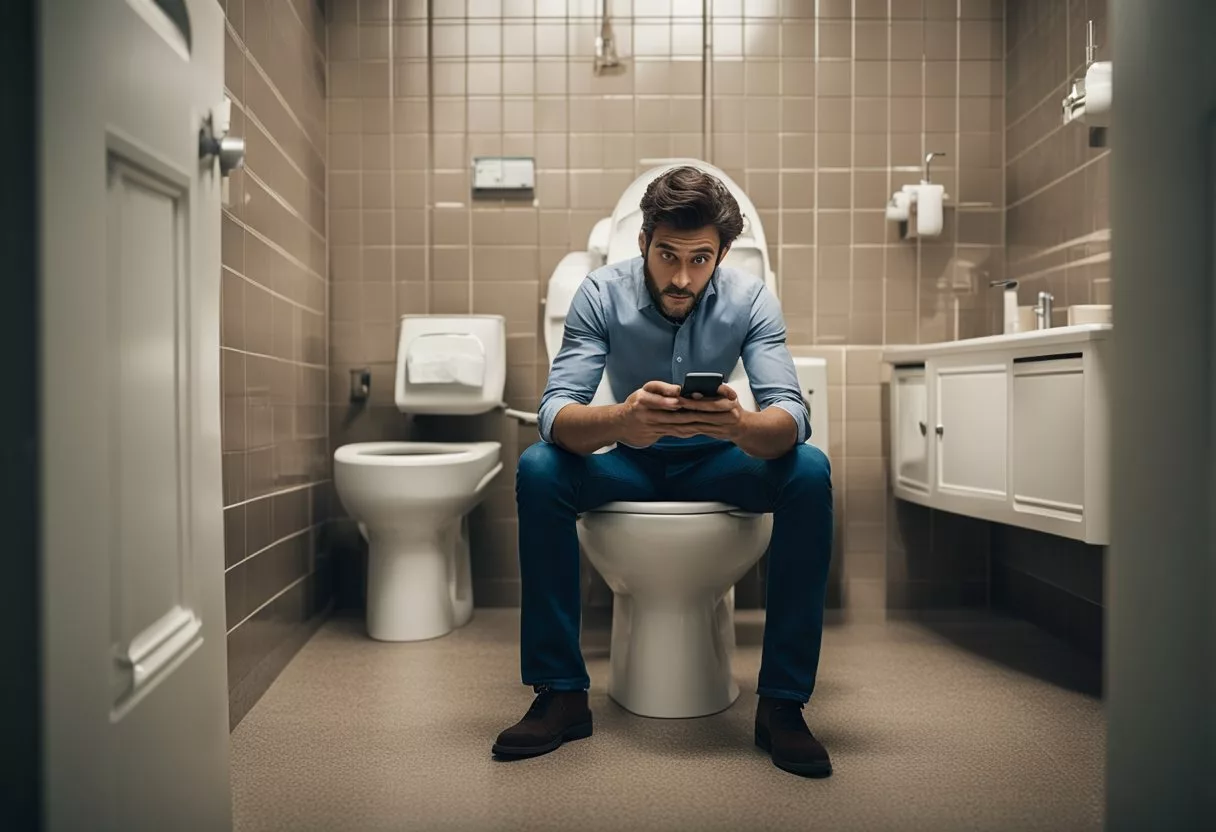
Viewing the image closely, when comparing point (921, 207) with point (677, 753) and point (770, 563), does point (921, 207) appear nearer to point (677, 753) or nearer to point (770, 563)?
point (770, 563)

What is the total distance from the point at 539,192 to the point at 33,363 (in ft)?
6.90

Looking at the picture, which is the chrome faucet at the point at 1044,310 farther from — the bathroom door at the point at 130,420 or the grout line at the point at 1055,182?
the bathroom door at the point at 130,420

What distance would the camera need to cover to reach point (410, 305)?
2.66 m

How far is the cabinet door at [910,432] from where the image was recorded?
7.69 ft

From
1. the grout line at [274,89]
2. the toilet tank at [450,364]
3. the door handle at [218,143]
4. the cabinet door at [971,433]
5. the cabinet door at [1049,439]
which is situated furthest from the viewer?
the toilet tank at [450,364]

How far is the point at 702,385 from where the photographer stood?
1462 millimetres

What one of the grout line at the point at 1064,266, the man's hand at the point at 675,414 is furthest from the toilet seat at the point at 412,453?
the grout line at the point at 1064,266

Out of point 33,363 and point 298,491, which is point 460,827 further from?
point 298,491

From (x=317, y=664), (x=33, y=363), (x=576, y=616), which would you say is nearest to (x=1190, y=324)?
(x=33, y=363)

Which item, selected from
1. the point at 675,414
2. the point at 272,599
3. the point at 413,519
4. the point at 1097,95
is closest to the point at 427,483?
the point at 413,519

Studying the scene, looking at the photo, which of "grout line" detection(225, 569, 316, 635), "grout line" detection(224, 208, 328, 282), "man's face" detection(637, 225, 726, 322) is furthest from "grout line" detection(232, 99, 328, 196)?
"grout line" detection(225, 569, 316, 635)

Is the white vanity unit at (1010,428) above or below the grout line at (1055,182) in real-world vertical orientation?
below

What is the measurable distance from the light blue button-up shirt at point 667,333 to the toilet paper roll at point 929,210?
892 mm

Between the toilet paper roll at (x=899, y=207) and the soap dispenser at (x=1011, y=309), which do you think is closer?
the soap dispenser at (x=1011, y=309)
